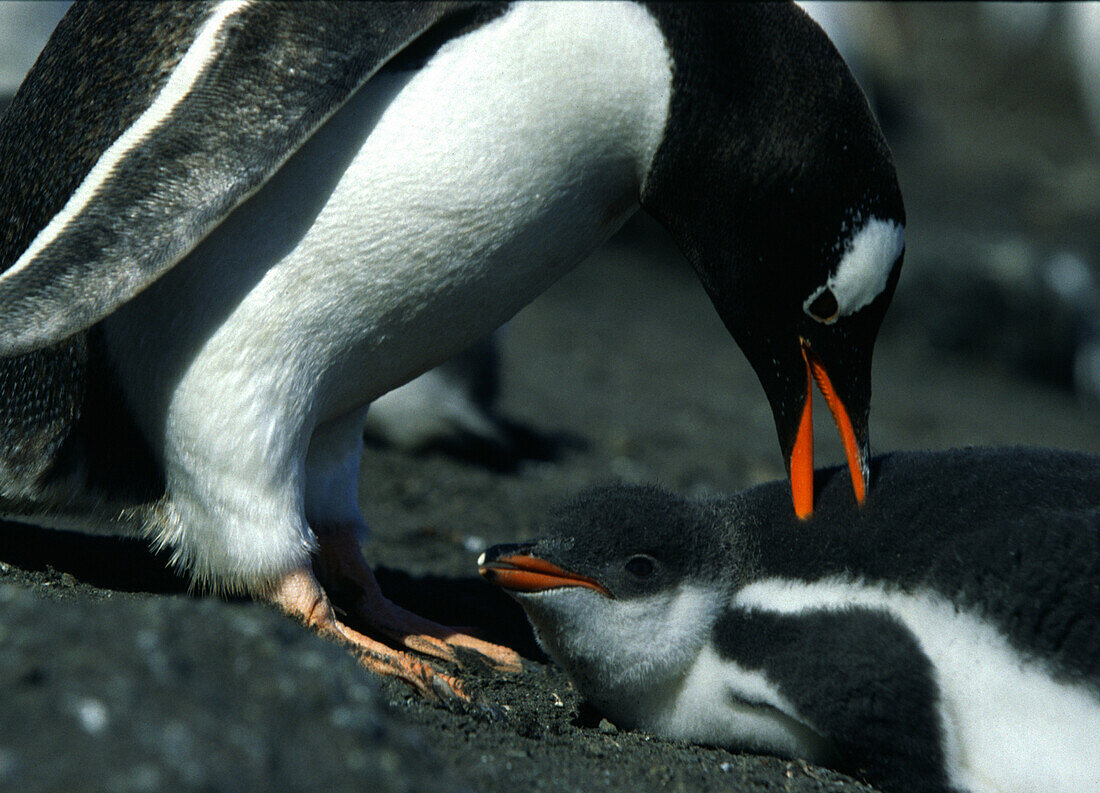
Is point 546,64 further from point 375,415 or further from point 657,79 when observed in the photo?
point 375,415

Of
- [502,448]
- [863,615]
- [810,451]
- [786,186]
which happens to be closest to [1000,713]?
[863,615]

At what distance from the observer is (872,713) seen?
88.7 inches

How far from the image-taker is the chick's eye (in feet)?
8.17

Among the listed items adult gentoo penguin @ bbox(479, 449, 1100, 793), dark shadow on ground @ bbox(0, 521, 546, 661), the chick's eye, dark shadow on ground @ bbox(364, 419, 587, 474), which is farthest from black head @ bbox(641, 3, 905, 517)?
dark shadow on ground @ bbox(364, 419, 587, 474)

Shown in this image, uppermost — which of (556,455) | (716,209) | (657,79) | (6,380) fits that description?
(657,79)

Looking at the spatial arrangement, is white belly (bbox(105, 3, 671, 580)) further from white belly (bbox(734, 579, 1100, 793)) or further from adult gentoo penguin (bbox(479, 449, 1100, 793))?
white belly (bbox(734, 579, 1100, 793))

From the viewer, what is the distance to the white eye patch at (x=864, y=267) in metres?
2.49

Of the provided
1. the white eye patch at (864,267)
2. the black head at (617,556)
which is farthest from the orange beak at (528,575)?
the white eye patch at (864,267)

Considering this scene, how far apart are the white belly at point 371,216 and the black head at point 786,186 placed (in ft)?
0.29

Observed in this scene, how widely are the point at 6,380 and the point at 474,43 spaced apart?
124 cm

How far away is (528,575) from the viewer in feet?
7.99

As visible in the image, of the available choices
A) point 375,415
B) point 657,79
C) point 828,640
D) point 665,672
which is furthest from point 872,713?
point 375,415

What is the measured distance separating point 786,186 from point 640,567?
0.81m

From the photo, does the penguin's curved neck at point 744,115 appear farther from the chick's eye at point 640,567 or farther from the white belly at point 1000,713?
the white belly at point 1000,713
